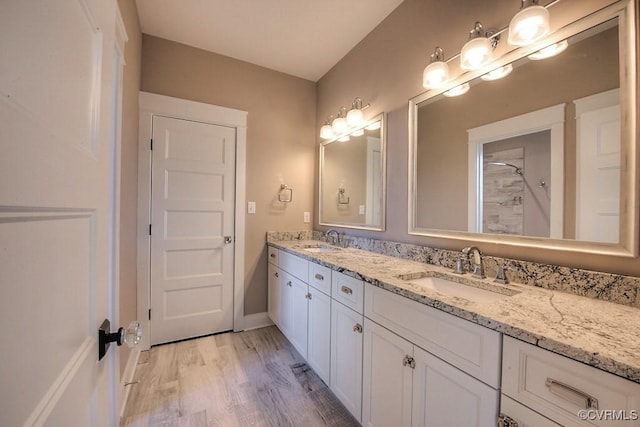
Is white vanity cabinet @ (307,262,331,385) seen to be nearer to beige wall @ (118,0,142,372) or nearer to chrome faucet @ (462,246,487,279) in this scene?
chrome faucet @ (462,246,487,279)

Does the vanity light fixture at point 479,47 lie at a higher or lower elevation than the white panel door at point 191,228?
higher

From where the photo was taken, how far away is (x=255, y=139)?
103 inches

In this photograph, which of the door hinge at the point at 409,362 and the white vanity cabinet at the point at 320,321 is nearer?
the door hinge at the point at 409,362

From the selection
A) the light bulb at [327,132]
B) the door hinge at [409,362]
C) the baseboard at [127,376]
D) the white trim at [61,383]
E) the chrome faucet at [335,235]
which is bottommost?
the baseboard at [127,376]

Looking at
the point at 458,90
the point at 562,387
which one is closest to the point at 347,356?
the point at 562,387

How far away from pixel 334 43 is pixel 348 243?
1.75 metres

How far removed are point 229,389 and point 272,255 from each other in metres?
1.12

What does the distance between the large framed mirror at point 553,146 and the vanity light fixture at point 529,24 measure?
0.06 meters

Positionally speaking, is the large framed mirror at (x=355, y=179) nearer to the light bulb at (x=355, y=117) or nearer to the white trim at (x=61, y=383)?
the light bulb at (x=355, y=117)

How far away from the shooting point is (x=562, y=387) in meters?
0.65

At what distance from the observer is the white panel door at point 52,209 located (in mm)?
296

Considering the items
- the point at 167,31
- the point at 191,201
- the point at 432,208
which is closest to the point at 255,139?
the point at 191,201

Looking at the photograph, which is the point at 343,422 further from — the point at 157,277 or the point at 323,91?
the point at 323,91

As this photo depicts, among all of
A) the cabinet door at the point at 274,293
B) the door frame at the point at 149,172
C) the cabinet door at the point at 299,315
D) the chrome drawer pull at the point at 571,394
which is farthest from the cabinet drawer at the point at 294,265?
the chrome drawer pull at the point at 571,394
